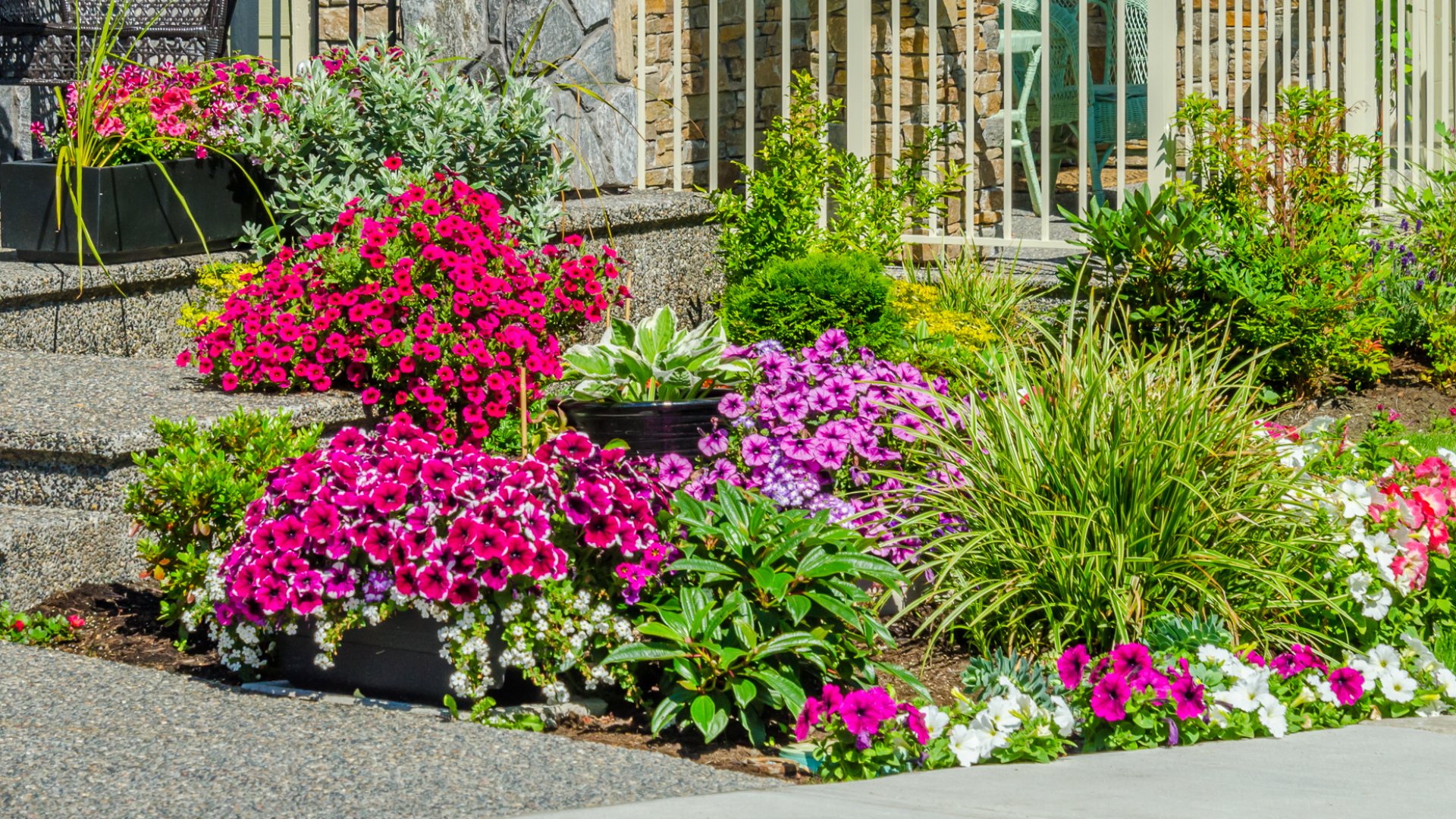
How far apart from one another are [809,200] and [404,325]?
7.26 ft

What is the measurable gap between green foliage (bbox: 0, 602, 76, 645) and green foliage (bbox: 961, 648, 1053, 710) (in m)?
1.85

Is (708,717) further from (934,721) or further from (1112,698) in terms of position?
(1112,698)

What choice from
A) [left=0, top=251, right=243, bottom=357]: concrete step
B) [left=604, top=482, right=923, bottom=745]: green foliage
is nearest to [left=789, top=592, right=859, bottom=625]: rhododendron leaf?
[left=604, top=482, right=923, bottom=745]: green foliage

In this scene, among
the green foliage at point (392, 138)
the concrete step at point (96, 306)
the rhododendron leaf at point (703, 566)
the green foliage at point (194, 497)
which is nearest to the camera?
the rhododendron leaf at point (703, 566)

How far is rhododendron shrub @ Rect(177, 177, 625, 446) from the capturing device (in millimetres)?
4109

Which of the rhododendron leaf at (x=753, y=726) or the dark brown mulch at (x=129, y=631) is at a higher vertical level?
the dark brown mulch at (x=129, y=631)

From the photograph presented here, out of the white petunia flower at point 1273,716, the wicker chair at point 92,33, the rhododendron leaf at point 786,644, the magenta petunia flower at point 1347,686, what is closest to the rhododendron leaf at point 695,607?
the rhododendron leaf at point 786,644

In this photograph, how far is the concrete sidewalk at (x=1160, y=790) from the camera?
2311 mm

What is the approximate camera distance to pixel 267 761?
8.16 feet

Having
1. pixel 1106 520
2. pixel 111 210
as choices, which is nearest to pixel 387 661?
pixel 1106 520

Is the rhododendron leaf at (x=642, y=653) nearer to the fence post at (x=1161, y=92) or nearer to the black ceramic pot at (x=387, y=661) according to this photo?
the black ceramic pot at (x=387, y=661)

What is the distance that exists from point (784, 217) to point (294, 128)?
6.07 ft

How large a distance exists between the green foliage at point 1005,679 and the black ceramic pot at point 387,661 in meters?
1.03

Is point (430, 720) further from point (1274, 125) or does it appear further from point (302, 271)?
point (1274, 125)
